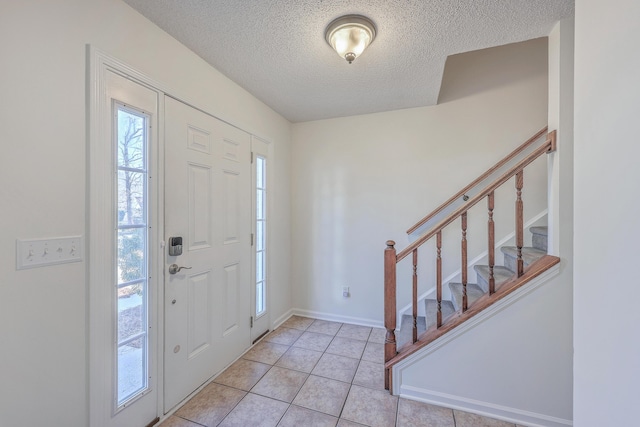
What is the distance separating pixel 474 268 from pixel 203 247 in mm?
2378

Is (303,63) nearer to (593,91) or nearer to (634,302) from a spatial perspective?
(593,91)

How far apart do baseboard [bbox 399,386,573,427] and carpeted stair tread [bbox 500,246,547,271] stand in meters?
0.93

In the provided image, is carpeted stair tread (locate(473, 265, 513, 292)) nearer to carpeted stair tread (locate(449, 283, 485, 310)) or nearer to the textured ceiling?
carpeted stair tread (locate(449, 283, 485, 310))

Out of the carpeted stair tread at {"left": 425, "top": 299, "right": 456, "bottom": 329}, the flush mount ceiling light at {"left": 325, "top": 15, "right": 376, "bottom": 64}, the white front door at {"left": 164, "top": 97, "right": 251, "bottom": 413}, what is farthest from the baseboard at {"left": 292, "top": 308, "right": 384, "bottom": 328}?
the flush mount ceiling light at {"left": 325, "top": 15, "right": 376, "bottom": 64}

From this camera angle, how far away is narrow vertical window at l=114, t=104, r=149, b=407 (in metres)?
1.38

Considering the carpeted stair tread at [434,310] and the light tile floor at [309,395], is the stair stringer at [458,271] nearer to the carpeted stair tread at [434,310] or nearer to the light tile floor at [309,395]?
the carpeted stair tread at [434,310]

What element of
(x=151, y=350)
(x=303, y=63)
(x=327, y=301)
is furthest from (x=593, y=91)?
(x=327, y=301)

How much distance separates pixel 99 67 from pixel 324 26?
1239 millimetres

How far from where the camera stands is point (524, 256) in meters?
1.86

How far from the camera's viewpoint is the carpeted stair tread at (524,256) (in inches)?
69.1

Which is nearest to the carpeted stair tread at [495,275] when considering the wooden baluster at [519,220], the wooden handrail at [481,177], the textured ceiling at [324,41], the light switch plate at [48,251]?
the wooden baluster at [519,220]

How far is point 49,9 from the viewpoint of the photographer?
1105 mm

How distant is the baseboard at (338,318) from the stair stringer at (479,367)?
3.52 feet

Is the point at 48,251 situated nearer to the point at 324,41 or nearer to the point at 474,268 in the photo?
the point at 324,41
